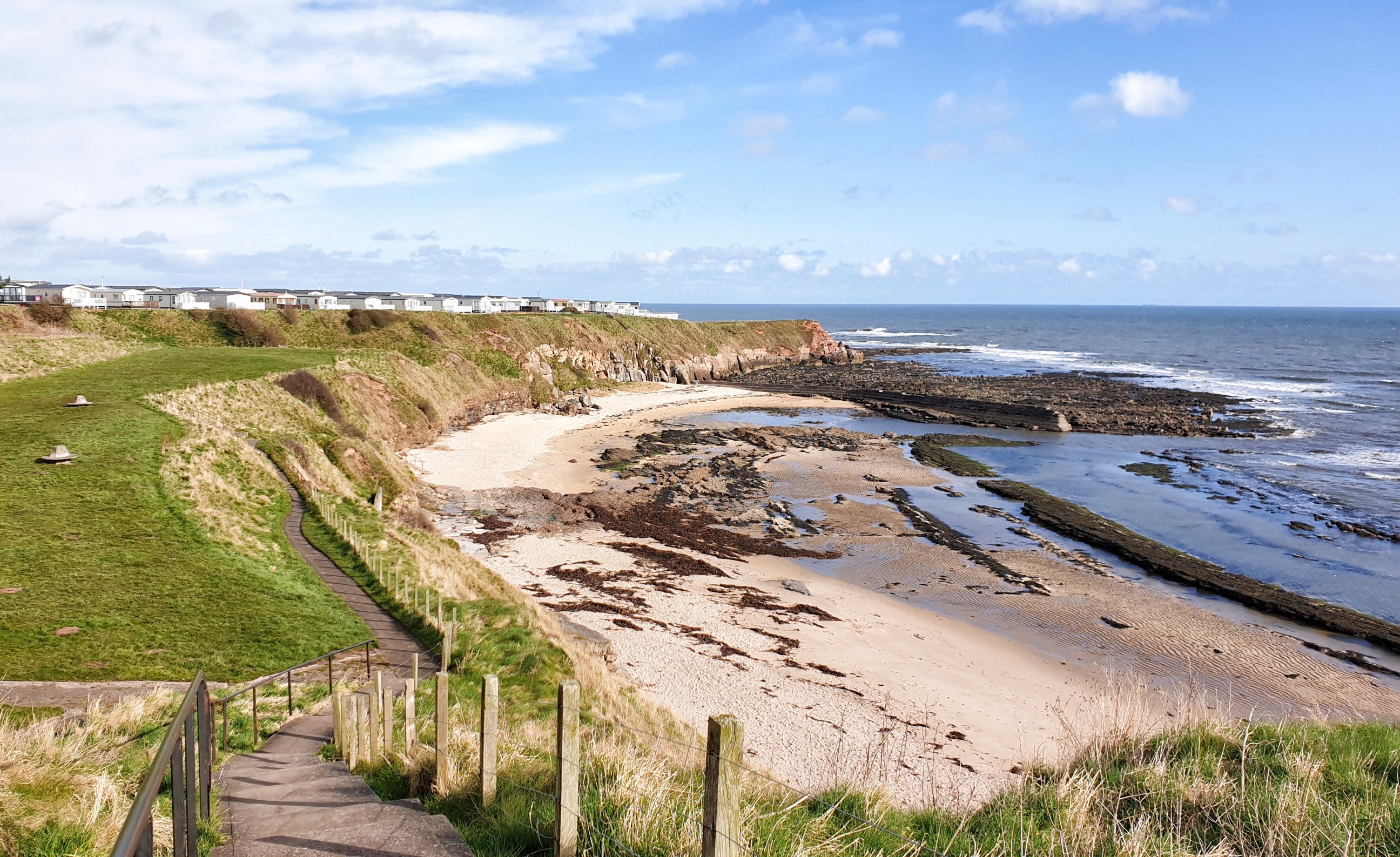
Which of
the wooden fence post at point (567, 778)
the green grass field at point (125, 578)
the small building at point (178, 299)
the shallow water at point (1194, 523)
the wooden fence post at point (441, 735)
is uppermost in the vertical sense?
the small building at point (178, 299)

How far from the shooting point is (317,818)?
7.85m

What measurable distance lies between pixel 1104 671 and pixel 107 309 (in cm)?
7732

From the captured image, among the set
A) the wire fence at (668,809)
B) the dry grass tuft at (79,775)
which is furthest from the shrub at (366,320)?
the wire fence at (668,809)

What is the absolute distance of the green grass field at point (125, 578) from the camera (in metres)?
15.8

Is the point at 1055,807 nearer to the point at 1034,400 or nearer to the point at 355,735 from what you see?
the point at 355,735

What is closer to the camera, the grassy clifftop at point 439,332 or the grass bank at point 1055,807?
the grass bank at point 1055,807

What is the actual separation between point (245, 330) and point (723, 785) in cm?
7625

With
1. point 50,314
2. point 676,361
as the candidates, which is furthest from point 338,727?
point 676,361

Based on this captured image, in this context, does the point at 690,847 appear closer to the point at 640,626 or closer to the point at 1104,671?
the point at 640,626

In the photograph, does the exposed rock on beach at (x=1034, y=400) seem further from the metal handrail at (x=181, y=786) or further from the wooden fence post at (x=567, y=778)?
the metal handrail at (x=181, y=786)

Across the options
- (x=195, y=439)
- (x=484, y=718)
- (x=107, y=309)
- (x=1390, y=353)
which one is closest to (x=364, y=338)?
(x=107, y=309)

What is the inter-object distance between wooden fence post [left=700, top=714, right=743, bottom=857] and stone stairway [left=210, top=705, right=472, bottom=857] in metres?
2.68

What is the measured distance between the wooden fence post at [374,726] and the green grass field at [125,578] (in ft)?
21.9

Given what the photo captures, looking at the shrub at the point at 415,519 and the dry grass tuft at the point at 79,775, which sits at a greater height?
the dry grass tuft at the point at 79,775
